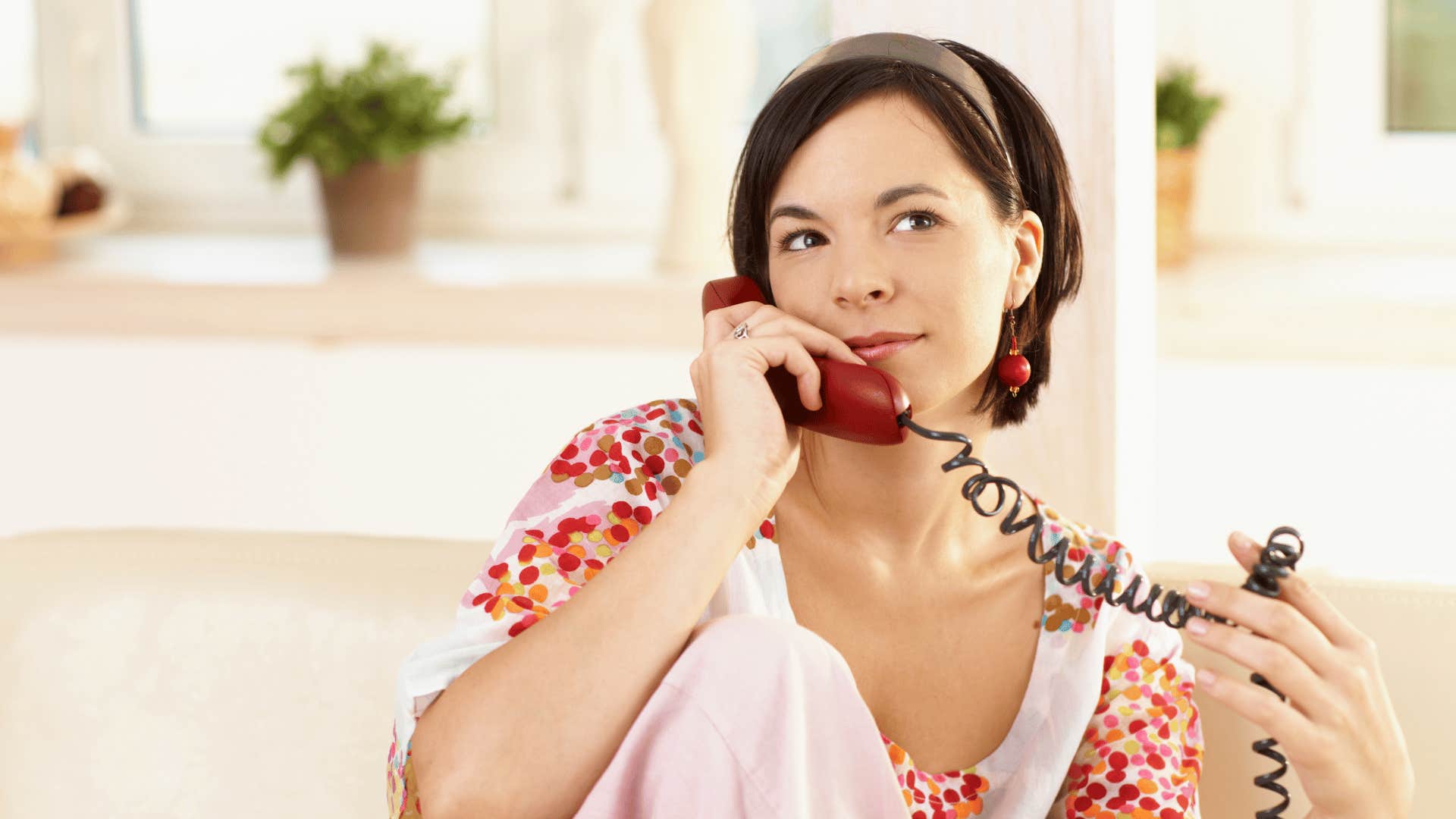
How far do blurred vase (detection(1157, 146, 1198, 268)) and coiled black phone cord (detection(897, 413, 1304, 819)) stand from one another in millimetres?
1249

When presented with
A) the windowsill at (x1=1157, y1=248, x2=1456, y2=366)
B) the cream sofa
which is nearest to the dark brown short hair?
the cream sofa

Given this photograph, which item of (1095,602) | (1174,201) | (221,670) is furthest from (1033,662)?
(1174,201)

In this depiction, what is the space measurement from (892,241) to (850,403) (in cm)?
15

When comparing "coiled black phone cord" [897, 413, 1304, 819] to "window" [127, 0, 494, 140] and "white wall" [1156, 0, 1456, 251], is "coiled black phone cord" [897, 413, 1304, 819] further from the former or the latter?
"window" [127, 0, 494, 140]

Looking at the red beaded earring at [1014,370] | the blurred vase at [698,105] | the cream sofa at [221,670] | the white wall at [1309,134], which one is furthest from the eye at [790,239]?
the white wall at [1309,134]

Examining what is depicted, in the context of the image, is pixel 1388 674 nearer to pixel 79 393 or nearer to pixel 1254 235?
pixel 1254 235

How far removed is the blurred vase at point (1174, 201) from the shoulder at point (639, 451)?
149 centimetres

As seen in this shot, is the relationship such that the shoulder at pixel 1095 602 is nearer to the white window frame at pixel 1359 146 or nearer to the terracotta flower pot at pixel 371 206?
the white window frame at pixel 1359 146

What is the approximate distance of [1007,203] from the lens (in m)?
1.36

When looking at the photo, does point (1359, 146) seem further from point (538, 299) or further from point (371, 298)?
point (371, 298)

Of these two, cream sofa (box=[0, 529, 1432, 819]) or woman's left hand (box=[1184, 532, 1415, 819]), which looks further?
cream sofa (box=[0, 529, 1432, 819])

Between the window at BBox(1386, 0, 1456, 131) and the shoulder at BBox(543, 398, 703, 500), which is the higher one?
the window at BBox(1386, 0, 1456, 131)

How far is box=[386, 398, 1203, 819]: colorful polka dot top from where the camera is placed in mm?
1196

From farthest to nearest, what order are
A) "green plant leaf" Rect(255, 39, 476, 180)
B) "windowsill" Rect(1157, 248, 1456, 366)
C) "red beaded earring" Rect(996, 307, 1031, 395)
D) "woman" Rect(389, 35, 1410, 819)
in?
"green plant leaf" Rect(255, 39, 476, 180), "windowsill" Rect(1157, 248, 1456, 366), "red beaded earring" Rect(996, 307, 1031, 395), "woman" Rect(389, 35, 1410, 819)
